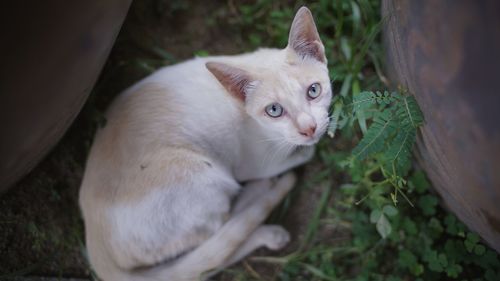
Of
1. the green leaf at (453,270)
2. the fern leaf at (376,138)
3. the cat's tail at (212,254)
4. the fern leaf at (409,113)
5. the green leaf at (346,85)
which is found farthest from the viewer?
the green leaf at (346,85)

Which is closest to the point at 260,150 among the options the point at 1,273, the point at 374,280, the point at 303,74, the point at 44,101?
the point at 303,74

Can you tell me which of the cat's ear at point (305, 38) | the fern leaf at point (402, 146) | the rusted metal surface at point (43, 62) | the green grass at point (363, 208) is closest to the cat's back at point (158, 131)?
the rusted metal surface at point (43, 62)

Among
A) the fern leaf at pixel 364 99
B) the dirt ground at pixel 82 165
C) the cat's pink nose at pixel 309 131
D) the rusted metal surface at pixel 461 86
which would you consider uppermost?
the rusted metal surface at pixel 461 86

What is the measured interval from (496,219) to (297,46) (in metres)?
0.91

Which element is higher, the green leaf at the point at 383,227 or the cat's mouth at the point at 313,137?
the cat's mouth at the point at 313,137

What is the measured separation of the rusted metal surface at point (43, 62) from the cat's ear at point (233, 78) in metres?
0.37

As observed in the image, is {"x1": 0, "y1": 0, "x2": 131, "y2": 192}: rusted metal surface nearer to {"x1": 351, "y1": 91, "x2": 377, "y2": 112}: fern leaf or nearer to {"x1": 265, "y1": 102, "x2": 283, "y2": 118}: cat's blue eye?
{"x1": 265, "y1": 102, "x2": 283, "y2": 118}: cat's blue eye

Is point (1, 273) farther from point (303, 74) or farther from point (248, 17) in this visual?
point (248, 17)

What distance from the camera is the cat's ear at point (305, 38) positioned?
5.55 feet

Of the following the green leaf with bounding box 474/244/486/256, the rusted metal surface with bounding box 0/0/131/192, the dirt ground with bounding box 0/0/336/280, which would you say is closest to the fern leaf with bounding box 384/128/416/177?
the green leaf with bounding box 474/244/486/256

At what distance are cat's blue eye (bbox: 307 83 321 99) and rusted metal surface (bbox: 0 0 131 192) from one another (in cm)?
72

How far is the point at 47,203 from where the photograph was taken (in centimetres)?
225

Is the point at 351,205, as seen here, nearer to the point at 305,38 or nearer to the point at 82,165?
the point at 305,38

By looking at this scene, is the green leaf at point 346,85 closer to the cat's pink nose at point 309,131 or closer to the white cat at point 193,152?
the white cat at point 193,152
